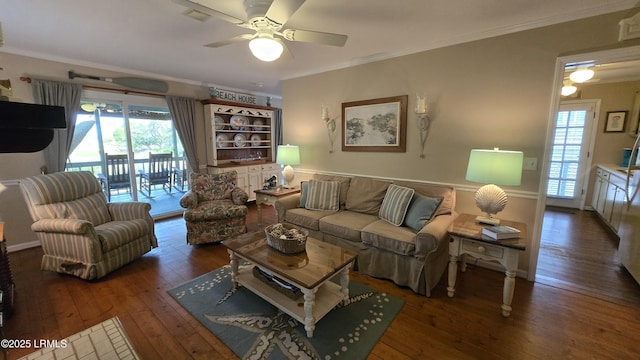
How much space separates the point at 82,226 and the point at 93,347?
1.15m

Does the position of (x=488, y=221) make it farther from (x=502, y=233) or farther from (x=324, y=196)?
(x=324, y=196)

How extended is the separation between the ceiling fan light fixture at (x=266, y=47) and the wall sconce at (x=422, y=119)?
168 centimetres

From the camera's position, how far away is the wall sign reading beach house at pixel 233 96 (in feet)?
15.7

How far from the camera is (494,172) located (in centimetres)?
202

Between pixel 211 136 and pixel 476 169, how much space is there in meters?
4.29

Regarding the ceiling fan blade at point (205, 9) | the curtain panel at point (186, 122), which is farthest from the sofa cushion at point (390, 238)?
the curtain panel at point (186, 122)

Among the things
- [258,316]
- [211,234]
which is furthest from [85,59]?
[258,316]

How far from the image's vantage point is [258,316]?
6.49ft

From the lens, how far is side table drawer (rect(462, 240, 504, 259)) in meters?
1.98

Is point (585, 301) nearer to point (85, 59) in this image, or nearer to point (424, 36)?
point (424, 36)

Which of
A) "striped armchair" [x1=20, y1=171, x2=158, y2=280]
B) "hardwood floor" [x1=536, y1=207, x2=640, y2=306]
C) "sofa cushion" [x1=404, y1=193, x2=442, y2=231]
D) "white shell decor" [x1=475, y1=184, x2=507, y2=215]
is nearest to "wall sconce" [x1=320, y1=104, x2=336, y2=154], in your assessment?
"sofa cushion" [x1=404, y1=193, x2=442, y2=231]

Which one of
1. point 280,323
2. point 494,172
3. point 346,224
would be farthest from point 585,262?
point 280,323

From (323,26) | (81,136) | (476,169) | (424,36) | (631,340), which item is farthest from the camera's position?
(81,136)

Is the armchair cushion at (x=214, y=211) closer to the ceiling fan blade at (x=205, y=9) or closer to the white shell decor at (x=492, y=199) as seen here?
the ceiling fan blade at (x=205, y=9)
